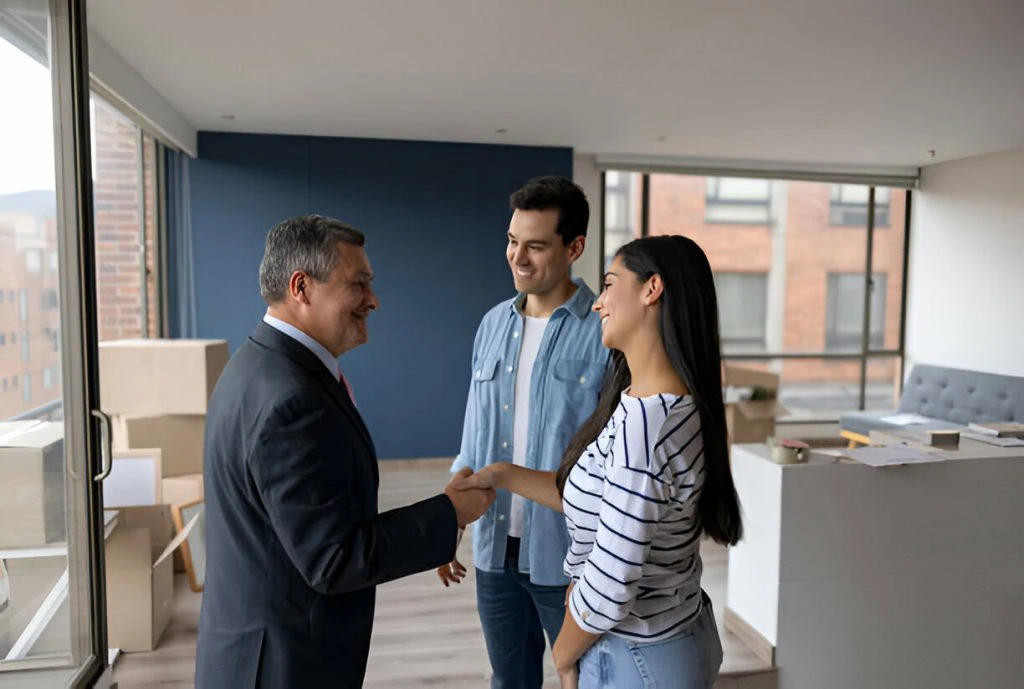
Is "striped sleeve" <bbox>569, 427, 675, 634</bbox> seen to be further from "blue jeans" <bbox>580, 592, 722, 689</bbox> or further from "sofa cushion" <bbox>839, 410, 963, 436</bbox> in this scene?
"sofa cushion" <bbox>839, 410, 963, 436</bbox>

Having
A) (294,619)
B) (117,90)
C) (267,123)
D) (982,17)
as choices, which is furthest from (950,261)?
(294,619)

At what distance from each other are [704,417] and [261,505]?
0.71m

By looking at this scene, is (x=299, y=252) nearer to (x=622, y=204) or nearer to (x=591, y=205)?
(x=591, y=205)

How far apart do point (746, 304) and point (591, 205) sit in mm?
4212

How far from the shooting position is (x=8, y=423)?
1.79 m

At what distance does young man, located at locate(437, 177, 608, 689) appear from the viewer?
1688 millimetres

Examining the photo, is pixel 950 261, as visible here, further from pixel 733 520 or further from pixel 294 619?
pixel 294 619

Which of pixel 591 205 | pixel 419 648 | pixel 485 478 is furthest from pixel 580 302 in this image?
pixel 591 205

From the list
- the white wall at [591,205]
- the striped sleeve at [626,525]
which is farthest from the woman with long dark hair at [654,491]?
the white wall at [591,205]

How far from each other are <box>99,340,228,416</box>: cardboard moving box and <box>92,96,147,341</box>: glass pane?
34.3 inches

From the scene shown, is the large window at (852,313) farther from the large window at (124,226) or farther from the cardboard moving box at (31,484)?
the cardboard moving box at (31,484)

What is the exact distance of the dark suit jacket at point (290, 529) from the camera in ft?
3.63

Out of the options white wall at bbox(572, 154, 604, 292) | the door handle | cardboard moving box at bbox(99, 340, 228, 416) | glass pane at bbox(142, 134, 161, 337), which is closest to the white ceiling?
glass pane at bbox(142, 134, 161, 337)

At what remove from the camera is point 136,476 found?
10.6 ft
